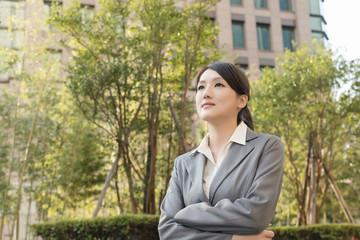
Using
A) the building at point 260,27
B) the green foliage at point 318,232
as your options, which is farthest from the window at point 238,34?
the green foliage at point 318,232

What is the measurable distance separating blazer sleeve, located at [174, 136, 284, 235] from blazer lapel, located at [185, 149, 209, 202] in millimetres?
77

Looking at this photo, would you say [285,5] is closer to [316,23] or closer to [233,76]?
[316,23]

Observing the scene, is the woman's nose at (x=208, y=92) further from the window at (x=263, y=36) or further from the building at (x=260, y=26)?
the window at (x=263, y=36)

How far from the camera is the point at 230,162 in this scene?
1.60m

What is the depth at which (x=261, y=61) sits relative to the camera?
20.0 metres

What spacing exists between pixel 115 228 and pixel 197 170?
4042 mm

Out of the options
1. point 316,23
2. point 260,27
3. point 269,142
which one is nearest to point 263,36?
point 260,27

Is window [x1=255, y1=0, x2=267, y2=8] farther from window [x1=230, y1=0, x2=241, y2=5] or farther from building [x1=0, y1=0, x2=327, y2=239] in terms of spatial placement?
window [x1=230, y1=0, x2=241, y2=5]

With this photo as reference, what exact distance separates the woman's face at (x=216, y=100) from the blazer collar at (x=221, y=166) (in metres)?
0.13

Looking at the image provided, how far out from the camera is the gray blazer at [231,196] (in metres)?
1.44

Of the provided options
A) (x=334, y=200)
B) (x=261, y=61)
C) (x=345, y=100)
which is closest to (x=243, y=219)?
(x=345, y=100)

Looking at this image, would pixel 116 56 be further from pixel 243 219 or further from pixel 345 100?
pixel 243 219

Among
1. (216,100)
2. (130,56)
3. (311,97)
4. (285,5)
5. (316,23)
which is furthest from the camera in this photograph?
(316,23)

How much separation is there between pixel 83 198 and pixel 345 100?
908 cm
